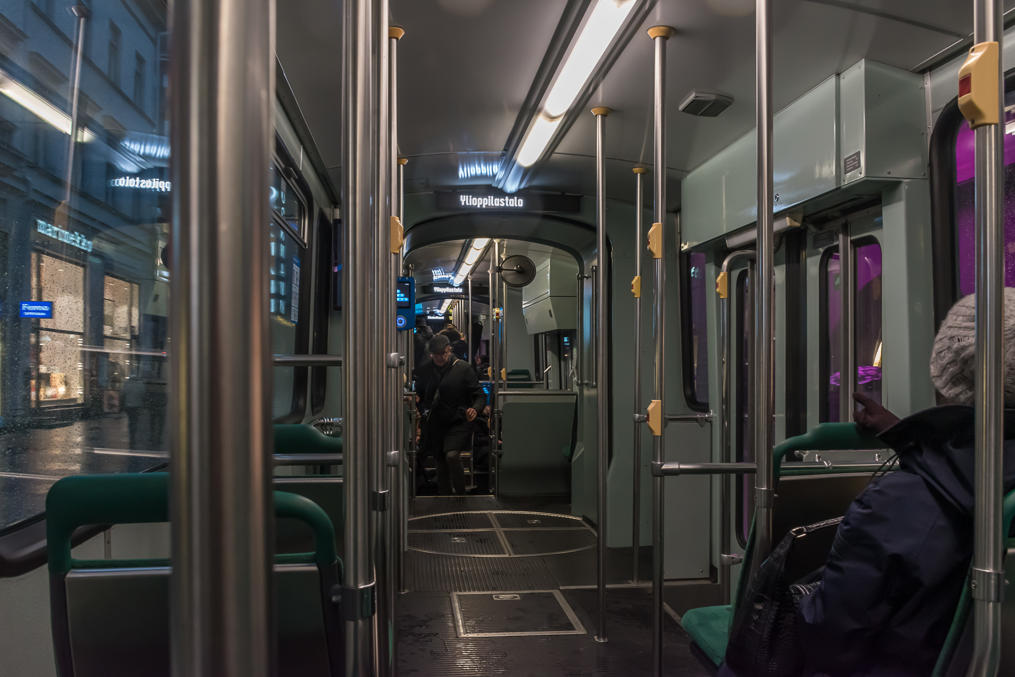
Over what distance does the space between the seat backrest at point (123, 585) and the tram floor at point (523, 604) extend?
2.08 meters

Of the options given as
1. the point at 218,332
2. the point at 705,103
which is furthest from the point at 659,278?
the point at 218,332

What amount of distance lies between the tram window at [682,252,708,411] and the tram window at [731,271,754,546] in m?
0.70

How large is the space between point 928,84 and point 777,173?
0.79m

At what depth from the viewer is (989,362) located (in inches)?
50.4

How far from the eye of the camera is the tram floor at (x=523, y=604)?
371 cm

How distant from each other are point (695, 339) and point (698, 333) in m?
0.05

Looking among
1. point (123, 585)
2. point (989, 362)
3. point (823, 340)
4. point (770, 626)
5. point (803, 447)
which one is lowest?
point (770, 626)

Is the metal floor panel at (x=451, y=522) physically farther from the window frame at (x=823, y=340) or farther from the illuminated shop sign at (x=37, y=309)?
the illuminated shop sign at (x=37, y=309)

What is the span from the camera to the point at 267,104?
0.34 metres

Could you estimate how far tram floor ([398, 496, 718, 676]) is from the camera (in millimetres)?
A: 3711

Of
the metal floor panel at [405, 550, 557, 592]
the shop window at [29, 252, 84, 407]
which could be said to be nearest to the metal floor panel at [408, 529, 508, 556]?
the metal floor panel at [405, 550, 557, 592]

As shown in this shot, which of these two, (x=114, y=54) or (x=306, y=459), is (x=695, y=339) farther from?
(x=114, y=54)

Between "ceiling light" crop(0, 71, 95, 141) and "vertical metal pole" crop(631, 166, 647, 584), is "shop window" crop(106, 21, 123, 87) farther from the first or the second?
"vertical metal pole" crop(631, 166, 647, 584)

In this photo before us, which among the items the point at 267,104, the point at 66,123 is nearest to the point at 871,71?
the point at 66,123
